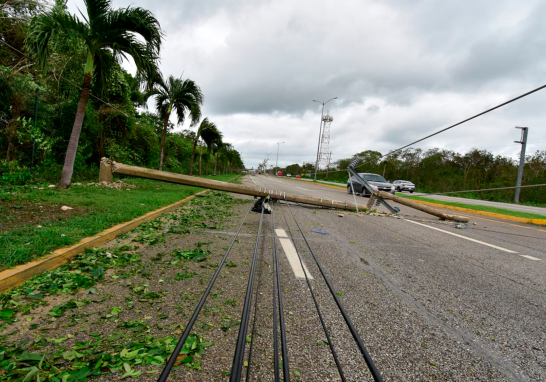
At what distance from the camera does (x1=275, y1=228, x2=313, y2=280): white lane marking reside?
3.28 m

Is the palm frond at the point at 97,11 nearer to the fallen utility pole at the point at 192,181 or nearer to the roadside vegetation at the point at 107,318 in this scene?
the fallen utility pole at the point at 192,181

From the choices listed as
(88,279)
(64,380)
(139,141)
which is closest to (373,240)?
(88,279)

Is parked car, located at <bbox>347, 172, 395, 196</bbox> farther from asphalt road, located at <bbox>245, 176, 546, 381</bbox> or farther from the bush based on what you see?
the bush

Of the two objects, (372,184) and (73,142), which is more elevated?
(73,142)

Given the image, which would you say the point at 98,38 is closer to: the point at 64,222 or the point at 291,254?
the point at 64,222

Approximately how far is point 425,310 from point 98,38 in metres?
9.07

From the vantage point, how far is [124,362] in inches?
66.1

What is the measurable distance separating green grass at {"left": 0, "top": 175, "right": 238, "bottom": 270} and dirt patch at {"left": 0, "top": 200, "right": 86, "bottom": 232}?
0.09m

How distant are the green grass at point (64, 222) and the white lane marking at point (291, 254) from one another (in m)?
2.75

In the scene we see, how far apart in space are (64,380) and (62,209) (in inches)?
173

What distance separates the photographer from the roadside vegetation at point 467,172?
2528 cm

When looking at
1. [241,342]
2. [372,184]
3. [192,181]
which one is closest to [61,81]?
[192,181]

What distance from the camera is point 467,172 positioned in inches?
1315

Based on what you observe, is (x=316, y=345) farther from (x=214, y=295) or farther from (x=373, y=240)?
(x=373, y=240)
